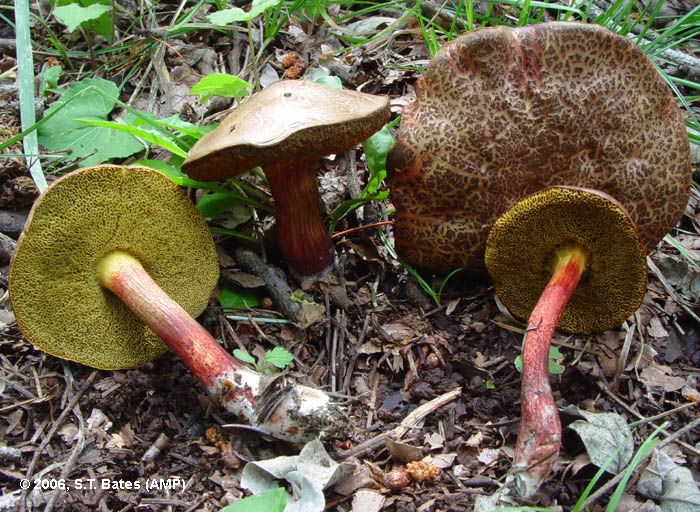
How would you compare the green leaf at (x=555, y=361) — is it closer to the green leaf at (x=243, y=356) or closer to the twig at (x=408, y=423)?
the twig at (x=408, y=423)

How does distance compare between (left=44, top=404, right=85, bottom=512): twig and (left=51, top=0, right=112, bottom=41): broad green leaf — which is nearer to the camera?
(left=44, top=404, right=85, bottom=512): twig

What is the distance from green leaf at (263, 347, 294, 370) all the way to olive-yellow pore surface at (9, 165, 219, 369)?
0.46 m

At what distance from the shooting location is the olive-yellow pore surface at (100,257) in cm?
189

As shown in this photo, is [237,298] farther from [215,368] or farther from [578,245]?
[578,245]

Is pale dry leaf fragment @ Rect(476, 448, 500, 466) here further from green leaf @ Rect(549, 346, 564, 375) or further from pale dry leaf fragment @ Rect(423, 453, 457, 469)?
green leaf @ Rect(549, 346, 564, 375)

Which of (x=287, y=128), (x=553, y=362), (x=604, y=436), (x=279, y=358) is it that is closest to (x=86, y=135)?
(x=287, y=128)

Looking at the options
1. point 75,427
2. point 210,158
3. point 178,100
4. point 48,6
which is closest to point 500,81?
point 210,158

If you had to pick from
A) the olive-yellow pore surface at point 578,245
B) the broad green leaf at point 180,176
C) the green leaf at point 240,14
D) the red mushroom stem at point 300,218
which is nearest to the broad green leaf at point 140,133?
the broad green leaf at point 180,176

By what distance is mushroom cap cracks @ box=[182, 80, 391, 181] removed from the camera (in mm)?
1847

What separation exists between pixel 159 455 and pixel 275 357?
530 mm

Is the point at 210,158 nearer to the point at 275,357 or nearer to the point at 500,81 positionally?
the point at 275,357

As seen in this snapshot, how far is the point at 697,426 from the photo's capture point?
2.07 m

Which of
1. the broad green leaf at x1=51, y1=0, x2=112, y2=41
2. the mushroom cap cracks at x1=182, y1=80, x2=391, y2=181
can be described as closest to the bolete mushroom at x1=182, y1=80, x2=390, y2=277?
the mushroom cap cracks at x1=182, y1=80, x2=391, y2=181

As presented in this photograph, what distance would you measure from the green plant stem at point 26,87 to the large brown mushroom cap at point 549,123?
1.70 meters
